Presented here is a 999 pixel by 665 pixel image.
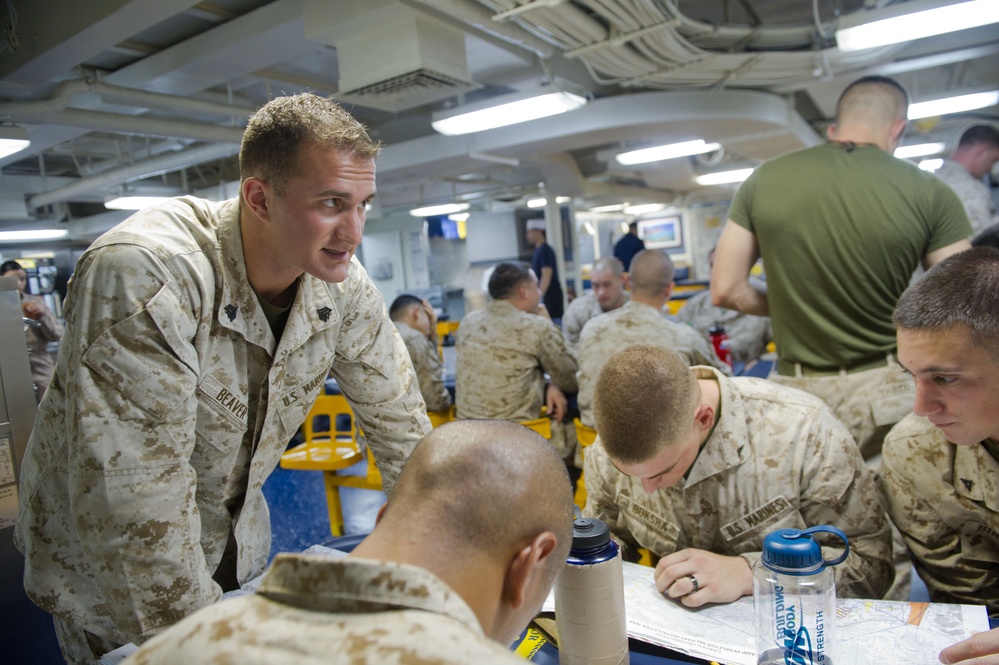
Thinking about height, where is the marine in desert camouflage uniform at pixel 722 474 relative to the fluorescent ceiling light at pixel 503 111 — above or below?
below

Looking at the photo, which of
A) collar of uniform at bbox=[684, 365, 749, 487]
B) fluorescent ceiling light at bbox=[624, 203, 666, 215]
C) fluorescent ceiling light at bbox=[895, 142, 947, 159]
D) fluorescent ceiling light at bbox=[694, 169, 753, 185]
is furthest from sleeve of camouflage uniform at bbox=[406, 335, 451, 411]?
fluorescent ceiling light at bbox=[624, 203, 666, 215]

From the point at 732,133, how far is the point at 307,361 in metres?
5.65

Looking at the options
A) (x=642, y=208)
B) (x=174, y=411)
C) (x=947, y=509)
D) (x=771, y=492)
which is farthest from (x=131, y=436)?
(x=642, y=208)

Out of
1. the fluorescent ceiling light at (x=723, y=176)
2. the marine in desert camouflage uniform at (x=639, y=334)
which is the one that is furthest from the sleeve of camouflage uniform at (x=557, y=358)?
the fluorescent ceiling light at (x=723, y=176)

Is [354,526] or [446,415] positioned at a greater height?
[446,415]

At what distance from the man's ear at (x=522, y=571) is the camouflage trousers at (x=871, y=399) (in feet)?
4.88

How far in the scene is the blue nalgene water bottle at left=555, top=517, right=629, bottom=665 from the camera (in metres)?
1.04

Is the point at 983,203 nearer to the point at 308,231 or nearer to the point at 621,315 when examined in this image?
the point at 621,315

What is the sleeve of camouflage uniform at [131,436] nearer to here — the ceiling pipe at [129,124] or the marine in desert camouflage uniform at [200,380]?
the marine in desert camouflage uniform at [200,380]

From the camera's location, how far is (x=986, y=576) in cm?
139

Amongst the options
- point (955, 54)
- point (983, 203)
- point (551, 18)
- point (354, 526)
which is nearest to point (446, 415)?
point (354, 526)

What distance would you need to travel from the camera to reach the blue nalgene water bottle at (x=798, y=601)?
3.29ft

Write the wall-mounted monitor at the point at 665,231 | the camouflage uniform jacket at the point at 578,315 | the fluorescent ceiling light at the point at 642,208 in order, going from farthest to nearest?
the wall-mounted monitor at the point at 665,231, the fluorescent ceiling light at the point at 642,208, the camouflage uniform jacket at the point at 578,315

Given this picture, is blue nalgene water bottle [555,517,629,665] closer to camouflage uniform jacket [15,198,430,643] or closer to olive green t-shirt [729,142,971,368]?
camouflage uniform jacket [15,198,430,643]
